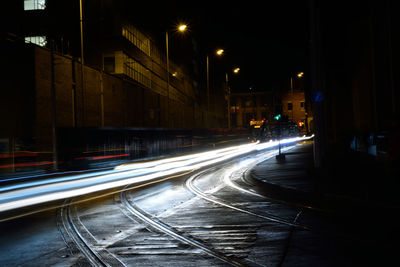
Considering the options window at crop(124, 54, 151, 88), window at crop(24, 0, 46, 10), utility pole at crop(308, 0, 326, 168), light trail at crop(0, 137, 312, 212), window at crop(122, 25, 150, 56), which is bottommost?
light trail at crop(0, 137, 312, 212)

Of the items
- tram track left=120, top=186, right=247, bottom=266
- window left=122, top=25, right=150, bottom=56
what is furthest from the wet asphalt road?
window left=122, top=25, right=150, bottom=56

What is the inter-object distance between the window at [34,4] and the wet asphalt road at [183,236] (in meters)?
37.2

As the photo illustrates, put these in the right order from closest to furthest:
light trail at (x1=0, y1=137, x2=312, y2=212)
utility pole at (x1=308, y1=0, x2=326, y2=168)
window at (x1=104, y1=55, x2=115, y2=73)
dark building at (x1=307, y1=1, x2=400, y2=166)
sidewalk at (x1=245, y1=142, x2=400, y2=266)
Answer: sidewalk at (x1=245, y1=142, x2=400, y2=266)
light trail at (x1=0, y1=137, x2=312, y2=212)
utility pole at (x1=308, y1=0, x2=326, y2=168)
dark building at (x1=307, y1=1, x2=400, y2=166)
window at (x1=104, y1=55, x2=115, y2=73)

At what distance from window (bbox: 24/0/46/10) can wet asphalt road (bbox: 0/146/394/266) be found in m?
37.2

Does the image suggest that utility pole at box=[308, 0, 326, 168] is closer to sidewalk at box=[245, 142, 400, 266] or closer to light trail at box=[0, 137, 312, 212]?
sidewalk at box=[245, 142, 400, 266]

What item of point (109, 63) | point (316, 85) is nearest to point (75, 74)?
point (109, 63)

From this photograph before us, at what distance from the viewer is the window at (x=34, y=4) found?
4144 cm

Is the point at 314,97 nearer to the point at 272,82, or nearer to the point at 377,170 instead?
the point at 377,170

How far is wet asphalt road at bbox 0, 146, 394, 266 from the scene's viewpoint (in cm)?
512

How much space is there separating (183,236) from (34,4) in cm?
4217

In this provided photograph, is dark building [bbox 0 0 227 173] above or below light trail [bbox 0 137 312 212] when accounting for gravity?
above

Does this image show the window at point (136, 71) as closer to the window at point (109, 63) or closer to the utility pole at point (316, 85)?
the window at point (109, 63)

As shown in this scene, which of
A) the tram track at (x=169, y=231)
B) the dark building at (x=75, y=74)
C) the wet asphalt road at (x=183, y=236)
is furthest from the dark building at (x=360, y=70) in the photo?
the dark building at (x=75, y=74)

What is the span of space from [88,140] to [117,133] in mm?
3314
